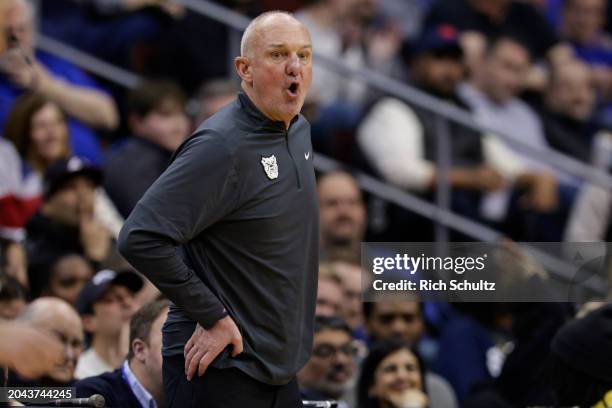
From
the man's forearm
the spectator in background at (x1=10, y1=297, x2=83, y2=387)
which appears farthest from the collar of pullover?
the spectator in background at (x1=10, y1=297, x2=83, y2=387)

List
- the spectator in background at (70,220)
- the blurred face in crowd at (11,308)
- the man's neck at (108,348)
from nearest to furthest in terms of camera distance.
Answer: the blurred face in crowd at (11,308) < the man's neck at (108,348) < the spectator in background at (70,220)

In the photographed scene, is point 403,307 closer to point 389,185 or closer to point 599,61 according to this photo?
point 389,185

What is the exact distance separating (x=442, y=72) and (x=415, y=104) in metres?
0.67

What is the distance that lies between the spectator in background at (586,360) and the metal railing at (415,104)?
331cm

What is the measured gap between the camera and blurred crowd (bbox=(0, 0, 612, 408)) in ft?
23.5

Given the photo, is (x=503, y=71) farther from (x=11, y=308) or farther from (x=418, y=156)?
(x=11, y=308)

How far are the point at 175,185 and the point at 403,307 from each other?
3.85 metres

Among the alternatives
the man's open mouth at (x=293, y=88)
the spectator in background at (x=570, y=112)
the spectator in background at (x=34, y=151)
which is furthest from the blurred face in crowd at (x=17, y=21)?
the spectator in background at (x=570, y=112)

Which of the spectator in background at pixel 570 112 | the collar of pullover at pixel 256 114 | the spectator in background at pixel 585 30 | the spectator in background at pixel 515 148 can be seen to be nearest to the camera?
the collar of pullover at pixel 256 114

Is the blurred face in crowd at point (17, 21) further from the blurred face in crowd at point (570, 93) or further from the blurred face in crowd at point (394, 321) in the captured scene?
the blurred face in crowd at point (570, 93)

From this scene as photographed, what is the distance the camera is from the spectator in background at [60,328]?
6.33 metres

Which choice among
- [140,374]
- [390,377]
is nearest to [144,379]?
[140,374]

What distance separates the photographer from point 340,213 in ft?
30.1

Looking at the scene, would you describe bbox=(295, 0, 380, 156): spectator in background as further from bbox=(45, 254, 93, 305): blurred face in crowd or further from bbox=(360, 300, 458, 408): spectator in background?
bbox=(45, 254, 93, 305): blurred face in crowd
